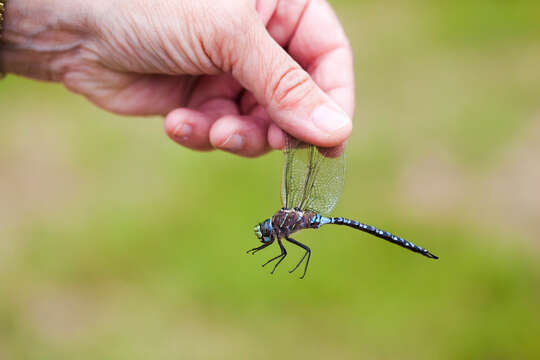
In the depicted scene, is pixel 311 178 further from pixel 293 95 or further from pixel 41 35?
pixel 41 35

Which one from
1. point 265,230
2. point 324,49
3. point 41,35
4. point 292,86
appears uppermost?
point 324,49

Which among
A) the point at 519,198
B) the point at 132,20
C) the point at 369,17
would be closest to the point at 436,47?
the point at 369,17

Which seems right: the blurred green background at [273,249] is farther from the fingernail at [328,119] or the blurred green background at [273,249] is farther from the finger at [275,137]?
the fingernail at [328,119]

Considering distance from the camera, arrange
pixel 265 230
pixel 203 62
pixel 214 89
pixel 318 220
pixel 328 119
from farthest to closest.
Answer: pixel 214 89
pixel 203 62
pixel 318 220
pixel 265 230
pixel 328 119

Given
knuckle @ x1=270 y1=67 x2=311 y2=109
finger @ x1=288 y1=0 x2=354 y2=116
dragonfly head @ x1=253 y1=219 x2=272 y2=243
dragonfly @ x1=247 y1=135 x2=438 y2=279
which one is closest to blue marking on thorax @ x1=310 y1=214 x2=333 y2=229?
dragonfly @ x1=247 y1=135 x2=438 y2=279

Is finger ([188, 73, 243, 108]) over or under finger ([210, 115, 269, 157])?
over

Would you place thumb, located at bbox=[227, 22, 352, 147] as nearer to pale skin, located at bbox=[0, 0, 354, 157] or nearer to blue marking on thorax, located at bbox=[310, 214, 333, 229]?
pale skin, located at bbox=[0, 0, 354, 157]

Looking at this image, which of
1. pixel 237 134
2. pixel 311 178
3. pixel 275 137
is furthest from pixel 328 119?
pixel 237 134
